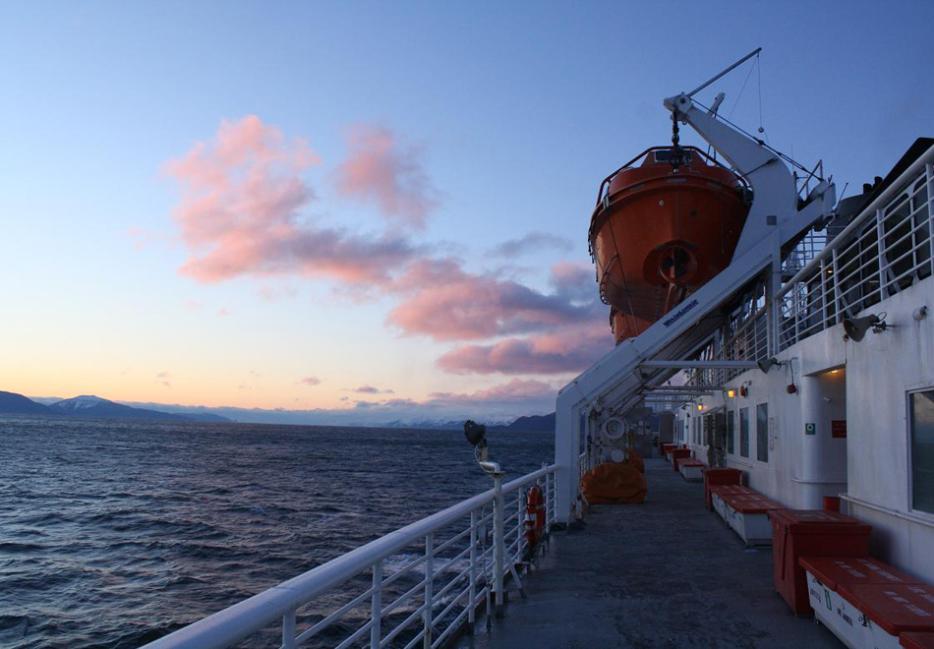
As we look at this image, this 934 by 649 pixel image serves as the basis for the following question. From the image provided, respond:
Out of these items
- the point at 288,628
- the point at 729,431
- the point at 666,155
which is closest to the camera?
the point at 288,628

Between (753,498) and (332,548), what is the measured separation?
1046 cm

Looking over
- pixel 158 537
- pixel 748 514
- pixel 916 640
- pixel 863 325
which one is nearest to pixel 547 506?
pixel 748 514

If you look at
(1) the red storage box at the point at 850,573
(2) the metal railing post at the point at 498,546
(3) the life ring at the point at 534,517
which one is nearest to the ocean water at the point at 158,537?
(3) the life ring at the point at 534,517

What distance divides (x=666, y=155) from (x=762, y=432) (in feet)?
16.6

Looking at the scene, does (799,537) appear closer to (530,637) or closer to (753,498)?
(530,637)

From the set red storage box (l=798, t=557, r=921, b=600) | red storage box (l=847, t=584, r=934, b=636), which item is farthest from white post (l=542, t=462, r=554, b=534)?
red storage box (l=847, t=584, r=934, b=636)

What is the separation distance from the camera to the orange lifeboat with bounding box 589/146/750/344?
12.1m

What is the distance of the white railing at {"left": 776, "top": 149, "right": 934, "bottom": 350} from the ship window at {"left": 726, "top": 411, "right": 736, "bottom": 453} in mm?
3061

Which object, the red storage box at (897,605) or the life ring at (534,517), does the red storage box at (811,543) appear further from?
the life ring at (534,517)

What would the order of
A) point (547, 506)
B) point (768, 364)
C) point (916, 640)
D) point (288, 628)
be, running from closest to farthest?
point (288, 628), point (916, 640), point (547, 506), point (768, 364)

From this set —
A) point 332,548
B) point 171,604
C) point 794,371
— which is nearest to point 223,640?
point 794,371

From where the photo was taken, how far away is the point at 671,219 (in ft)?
39.9

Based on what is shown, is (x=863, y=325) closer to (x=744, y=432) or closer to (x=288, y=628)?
(x=288, y=628)

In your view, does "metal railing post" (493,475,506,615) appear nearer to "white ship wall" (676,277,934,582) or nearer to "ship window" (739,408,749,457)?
"white ship wall" (676,277,934,582)
